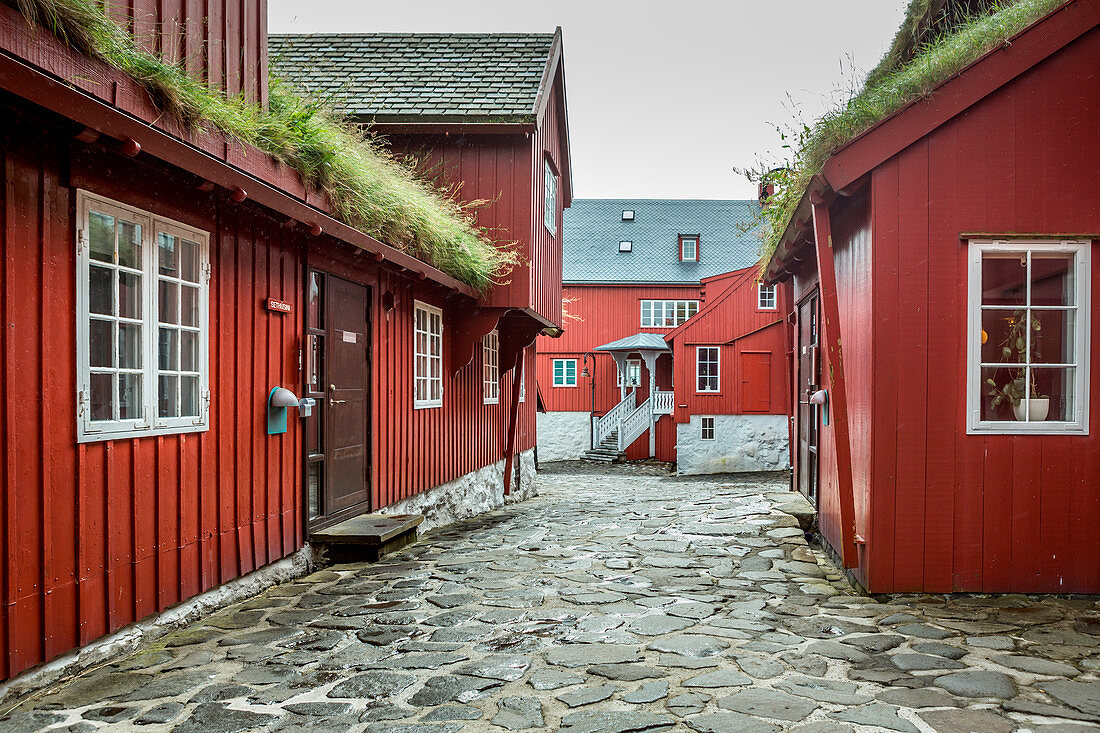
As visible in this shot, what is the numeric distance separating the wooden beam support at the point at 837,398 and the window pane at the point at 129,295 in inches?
172

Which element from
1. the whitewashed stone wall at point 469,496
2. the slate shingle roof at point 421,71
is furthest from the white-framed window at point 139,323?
the slate shingle roof at point 421,71

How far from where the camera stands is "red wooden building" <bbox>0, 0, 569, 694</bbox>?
3436mm

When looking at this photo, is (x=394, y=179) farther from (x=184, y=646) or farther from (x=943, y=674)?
(x=943, y=674)

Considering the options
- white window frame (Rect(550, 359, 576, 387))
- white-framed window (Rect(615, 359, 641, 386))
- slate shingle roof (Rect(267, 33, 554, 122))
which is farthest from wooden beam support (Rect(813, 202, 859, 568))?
white window frame (Rect(550, 359, 576, 387))

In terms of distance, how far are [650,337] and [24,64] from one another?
2328 cm

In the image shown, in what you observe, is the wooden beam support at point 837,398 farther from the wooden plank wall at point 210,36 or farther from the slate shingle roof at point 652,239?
the slate shingle roof at point 652,239

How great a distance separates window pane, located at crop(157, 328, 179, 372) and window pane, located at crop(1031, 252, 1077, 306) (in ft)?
18.0

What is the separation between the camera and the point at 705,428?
22.3m

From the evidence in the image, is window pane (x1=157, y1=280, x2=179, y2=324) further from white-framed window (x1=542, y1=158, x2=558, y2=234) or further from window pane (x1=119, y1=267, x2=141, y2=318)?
white-framed window (x1=542, y1=158, x2=558, y2=234)

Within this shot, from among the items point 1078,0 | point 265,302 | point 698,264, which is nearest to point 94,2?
point 265,302

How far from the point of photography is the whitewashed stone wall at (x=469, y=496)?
8859mm

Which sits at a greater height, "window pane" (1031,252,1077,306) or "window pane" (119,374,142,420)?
"window pane" (1031,252,1077,306)

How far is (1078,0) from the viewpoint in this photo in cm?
528

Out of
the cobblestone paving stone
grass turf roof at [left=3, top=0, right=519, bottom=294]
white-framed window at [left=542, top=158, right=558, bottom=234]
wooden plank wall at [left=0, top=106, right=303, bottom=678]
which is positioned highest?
white-framed window at [left=542, top=158, right=558, bottom=234]
